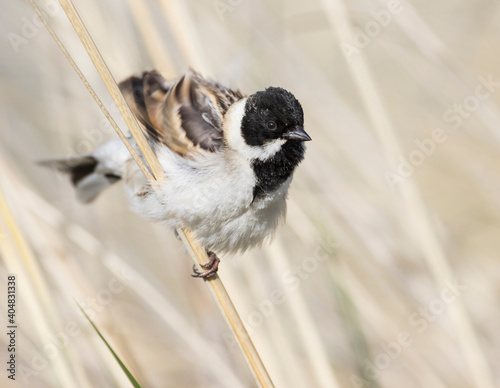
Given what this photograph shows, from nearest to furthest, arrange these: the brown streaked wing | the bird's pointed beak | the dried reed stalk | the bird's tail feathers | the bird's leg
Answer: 1. the dried reed stalk
2. the bird's leg
3. the bird's pointed beak
4. the brown streaked wing
5. the bird's tail feathers

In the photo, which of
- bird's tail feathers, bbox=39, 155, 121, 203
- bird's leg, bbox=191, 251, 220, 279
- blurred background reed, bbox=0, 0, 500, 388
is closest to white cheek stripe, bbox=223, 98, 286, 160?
blurred background reed, bbox=0, 0, 500, 388

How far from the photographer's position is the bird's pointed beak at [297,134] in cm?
228

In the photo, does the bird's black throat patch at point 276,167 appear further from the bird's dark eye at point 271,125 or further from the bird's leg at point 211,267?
the bird's leg at point 211,267

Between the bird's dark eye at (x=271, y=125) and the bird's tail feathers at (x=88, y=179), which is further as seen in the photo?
the bird's tail feathers at (x=88, y=179)

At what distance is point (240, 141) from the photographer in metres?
2.44

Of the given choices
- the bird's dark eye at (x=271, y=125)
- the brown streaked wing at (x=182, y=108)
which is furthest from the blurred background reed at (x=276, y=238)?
the bird's dark eye at (x=271, y=125)

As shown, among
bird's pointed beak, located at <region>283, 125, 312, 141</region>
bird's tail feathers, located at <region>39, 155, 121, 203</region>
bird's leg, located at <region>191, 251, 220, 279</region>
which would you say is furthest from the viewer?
bird's tail feathers, located at <region>39, 155, 121, 203</region>

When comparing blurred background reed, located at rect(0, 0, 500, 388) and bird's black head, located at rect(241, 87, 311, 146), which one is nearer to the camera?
bird's black head, located at rect(241, 87, 311, 146)

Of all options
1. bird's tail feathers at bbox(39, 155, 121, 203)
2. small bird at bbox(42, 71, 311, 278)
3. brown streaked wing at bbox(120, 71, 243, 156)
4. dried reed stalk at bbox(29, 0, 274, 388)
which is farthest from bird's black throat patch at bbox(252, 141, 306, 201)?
bird's tail feathers at bbox(39, 155, 121, 203)

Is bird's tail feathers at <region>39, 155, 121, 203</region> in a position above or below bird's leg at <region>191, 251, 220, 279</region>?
above

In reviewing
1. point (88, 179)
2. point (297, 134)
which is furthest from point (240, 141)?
point (88, 179)

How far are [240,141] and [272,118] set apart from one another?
0.18 meters

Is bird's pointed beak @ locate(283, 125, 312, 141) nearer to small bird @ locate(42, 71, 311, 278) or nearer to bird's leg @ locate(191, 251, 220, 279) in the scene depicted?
small bird @ locate(42, 71, 311, 278)

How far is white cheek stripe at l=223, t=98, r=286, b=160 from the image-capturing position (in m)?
2.37
